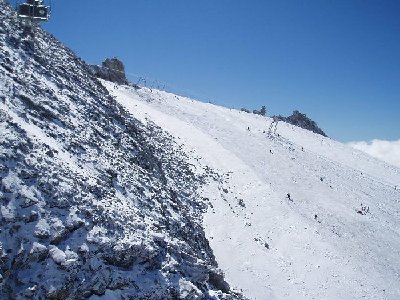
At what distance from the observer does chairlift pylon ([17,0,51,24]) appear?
73.5ft

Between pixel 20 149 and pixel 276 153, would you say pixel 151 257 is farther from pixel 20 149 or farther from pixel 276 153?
pixel 276 153

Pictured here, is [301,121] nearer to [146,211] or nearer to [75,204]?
[146,211]

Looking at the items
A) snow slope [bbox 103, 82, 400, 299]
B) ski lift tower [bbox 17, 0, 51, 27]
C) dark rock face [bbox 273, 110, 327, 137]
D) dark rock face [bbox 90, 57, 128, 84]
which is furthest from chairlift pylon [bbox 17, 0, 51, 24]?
dark rock face [bbox 273, 110, 327, 137]

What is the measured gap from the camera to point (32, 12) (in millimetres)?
22734

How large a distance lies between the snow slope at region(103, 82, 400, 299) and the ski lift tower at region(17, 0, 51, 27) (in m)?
14.5

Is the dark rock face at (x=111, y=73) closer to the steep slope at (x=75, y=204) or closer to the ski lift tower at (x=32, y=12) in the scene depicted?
the ski lift tower at (x=32, y=12)

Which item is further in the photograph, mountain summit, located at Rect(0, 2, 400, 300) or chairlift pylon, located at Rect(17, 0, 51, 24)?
chairlift pylon, located at Rect(17, 0, 51, 24)

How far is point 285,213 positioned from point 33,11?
26.2 meters

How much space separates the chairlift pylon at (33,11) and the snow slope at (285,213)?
1453cm

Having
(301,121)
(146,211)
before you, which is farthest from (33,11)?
(301,121)

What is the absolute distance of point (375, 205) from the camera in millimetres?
48438

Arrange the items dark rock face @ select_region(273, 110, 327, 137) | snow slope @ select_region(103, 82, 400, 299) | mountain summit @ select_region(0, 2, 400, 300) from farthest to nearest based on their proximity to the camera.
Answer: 1. dark rock face @ select_region(273, 110, 327, 137)
2. snow slope @ select_region(103, 82, 400, 299)
3. mountain summit @ select_region(0, 2, 400, 300)

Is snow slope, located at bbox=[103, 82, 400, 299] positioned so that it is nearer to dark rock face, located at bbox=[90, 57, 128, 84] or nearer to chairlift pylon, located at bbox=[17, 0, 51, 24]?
dark rock face, located at bbox=[90, 57, 128, 84]

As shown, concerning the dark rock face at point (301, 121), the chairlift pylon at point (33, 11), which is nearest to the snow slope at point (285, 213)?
the chairlift pylon at point (33, 11)
